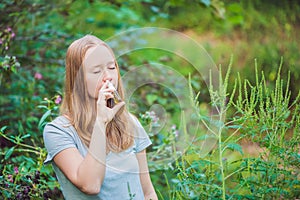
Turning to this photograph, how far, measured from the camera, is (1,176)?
199 cm

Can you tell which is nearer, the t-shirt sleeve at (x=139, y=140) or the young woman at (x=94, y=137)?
the young woman at (x=94, y=137)

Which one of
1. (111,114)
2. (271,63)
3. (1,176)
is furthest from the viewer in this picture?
(271,63)

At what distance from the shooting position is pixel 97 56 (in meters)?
1.65

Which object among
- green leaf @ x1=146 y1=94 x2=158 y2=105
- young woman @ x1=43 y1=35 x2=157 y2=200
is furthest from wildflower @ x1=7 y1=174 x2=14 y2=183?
green leaf @ x1=146 y1=94 x2=158 y2=105

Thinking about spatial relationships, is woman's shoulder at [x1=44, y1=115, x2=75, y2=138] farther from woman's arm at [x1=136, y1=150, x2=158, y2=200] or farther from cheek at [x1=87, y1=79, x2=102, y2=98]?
woman's arm at [x1=136, y1=150, x2=158, y2=200]

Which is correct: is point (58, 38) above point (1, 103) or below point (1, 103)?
above

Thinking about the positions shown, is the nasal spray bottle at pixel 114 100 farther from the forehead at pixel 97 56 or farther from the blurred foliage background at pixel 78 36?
the blurred foliage background at pixel 78 36

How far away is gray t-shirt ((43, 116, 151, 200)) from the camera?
1.64 m

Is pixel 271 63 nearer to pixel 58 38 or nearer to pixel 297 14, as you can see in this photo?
pixel 297 14

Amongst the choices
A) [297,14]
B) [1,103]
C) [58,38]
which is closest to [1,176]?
[1,103]

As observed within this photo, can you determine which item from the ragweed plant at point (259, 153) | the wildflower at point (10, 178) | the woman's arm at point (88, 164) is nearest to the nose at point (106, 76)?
the woman's arm at point (88, 164)

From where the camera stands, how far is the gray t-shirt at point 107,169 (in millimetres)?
1640

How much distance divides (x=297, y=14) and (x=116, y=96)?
9.86 ft

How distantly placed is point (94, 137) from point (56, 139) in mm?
117
